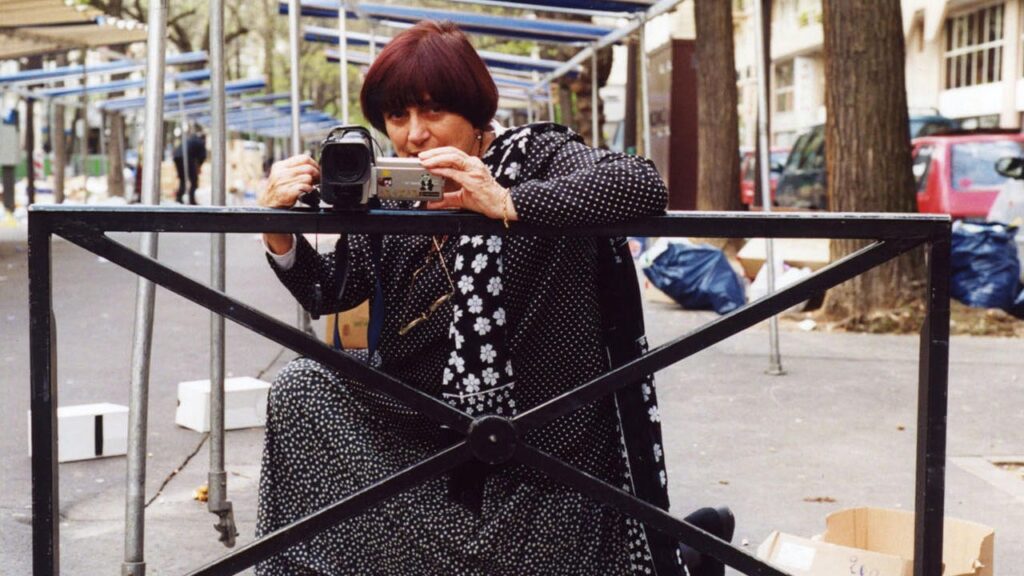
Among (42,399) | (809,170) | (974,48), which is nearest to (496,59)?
(809,170)

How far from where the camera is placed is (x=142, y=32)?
13.9 m

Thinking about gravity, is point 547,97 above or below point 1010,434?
above

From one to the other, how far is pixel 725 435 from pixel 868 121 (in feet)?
13.5

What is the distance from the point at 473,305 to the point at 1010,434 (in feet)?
13.2

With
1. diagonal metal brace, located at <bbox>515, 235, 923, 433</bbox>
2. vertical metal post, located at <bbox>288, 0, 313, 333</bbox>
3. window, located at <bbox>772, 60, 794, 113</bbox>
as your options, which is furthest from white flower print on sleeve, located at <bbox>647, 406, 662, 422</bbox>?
window, located at <bbox>772, 60, 794, 113</bbox>

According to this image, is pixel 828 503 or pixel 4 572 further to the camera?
pixel 828 503

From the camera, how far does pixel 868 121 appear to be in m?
8.88

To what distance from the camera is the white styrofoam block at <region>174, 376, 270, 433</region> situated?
5.40 meters

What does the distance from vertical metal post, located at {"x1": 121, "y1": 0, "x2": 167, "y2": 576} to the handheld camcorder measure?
43.8 inches

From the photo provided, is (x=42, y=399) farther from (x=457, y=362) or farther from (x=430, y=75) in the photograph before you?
(x=430, y=75)

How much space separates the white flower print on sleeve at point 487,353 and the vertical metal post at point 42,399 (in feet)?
2.41

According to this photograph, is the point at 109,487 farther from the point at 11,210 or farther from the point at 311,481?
the point at 11,210

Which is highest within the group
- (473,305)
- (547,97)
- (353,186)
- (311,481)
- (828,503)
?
(547,97)

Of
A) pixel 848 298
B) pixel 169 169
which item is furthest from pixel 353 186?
pixel 169 169
